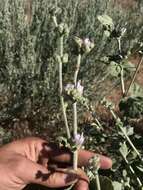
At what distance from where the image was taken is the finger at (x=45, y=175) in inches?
85.6

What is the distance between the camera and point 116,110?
4125 millimetres

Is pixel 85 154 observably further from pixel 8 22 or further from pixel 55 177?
pixel 8 22

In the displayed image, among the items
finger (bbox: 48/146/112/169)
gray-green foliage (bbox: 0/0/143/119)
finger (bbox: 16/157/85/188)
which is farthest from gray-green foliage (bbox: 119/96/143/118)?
gray-green foliage (bbox: 0/0/143/119)

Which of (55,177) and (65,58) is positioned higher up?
(65,58)

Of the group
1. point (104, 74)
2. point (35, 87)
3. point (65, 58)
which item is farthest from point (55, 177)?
point (104, 74)

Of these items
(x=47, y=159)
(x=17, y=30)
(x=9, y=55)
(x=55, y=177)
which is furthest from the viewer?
(x=17, y=30)

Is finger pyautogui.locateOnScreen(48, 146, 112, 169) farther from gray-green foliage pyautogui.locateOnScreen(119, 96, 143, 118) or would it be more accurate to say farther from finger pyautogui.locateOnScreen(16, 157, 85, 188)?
gray-green foliage pyautogui.locateOnScreen(119, 96, 143, 118)

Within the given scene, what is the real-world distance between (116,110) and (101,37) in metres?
0.56

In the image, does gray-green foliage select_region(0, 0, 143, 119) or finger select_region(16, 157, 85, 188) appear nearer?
finger select_region(16, 157, 85, 188)

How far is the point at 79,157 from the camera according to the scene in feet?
7.42

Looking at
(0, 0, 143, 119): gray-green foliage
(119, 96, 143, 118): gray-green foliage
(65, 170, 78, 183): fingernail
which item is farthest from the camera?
(0, 0, 143, 119): gray-green foliage

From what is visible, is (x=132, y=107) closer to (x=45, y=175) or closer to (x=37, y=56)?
(x=45, y=175)

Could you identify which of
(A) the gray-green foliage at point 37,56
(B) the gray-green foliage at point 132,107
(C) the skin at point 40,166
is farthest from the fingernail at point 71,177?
(A) the gray-green foliage at point 37,56

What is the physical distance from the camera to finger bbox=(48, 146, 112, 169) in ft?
7.24
